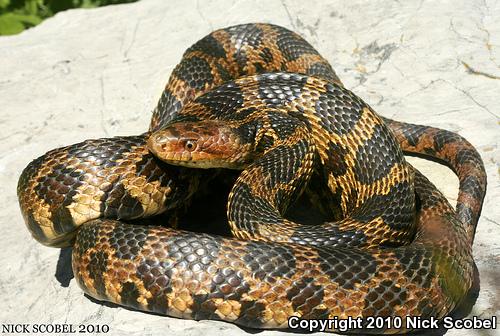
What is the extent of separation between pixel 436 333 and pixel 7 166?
19.0 ft

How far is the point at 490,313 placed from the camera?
6578 millimetres

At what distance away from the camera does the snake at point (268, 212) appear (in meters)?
6.14

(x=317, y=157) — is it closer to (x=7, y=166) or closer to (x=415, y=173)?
(x=415, y=173)

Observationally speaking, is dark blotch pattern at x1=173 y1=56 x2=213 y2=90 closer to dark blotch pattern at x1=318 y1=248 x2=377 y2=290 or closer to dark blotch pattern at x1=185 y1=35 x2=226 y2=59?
dark blotch pattern at x1=185 y1=35 x2=226 y2=59

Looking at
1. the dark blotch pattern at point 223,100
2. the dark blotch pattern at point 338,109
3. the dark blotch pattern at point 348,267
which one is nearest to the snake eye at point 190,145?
the dark blotch pattern at point 223,100

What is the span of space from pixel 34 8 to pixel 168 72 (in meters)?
4.66

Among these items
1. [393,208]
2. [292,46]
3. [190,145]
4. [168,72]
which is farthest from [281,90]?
[168,72]

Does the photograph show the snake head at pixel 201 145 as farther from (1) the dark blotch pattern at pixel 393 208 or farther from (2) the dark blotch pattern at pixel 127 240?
(1) the dark blotch pattern at pixel 393 208

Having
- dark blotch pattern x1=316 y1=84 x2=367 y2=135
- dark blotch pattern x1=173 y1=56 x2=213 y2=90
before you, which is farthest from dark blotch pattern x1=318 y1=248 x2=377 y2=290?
dark blotch pattern x1=173 y1=56 x2=213 y2=90

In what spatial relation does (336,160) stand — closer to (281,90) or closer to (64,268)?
(281,90)

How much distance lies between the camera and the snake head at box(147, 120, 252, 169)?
6992 millimetres

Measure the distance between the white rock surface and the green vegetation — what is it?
117cm

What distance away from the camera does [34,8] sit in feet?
45.8

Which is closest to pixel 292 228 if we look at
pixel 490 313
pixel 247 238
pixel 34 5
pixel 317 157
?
pixel 247 238
